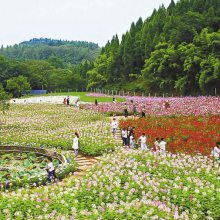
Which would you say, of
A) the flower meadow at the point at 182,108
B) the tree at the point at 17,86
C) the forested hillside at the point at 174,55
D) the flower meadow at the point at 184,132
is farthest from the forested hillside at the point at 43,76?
the flower meadow at the point at 184,132

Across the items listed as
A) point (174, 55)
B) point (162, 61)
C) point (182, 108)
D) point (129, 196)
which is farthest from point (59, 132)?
point (162, 61)

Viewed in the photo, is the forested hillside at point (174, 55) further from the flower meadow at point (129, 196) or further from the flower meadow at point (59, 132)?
the flower meadow at point (129, 196)

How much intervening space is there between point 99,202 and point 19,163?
7730 millimetres

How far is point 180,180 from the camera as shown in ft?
37.9

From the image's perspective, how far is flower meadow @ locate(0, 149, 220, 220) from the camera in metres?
8.71

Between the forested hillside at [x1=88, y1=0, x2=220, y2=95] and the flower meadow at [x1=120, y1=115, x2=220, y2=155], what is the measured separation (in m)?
19.7

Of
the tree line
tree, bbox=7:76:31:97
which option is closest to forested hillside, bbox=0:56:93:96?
the tree line

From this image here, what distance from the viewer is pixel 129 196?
10305 mm

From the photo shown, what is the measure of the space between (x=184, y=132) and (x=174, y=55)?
3498 cm

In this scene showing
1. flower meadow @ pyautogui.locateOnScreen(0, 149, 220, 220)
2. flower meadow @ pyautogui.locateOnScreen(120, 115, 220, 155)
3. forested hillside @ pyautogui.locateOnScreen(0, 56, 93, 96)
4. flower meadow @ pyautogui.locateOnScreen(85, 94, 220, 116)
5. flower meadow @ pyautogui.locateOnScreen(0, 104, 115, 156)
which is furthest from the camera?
forested hillside @ pyautogui.locateOnScreen(0, 56, 93, 96)

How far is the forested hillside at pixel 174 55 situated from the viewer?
160 ft

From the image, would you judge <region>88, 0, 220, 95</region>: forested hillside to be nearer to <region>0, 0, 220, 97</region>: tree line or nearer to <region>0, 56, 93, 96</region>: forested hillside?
<region>0, 0, 220, 97</region>: tree line

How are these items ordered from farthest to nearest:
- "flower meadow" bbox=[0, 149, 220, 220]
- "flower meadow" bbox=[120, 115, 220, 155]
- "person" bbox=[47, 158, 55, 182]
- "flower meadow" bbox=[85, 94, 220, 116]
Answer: "flower meadow" bbox=[85, 94, 220, 116], "flower meadow" bbox=[120, 115, 220, 155], "person" bbox=[47, 158, 55, 182], "flower meadow" bbox=[0, 149, 220, 220]

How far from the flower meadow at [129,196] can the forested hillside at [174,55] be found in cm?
3249
